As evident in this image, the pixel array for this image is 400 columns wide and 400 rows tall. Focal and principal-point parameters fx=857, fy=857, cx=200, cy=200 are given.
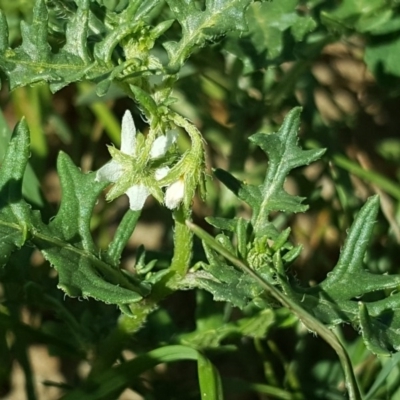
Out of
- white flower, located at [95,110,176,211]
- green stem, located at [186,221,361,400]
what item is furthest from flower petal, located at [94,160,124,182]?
green stem, located at [186,221,361,400]

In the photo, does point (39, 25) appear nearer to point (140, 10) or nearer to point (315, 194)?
point (140, 10)

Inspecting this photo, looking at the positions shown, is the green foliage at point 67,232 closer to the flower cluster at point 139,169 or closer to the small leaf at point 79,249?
the small leaf at point 79,249

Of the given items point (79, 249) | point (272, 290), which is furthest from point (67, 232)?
point (272, 290)

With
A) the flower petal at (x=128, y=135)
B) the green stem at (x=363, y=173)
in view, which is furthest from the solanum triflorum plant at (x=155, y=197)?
the green stem at (x=363, y=173)

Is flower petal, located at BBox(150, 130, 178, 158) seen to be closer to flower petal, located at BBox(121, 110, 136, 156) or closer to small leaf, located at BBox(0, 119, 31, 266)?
flower petal, located at BBox(121, 110, 136, 156)

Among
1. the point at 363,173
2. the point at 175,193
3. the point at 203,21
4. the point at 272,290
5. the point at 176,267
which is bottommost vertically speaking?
the point at 363,173

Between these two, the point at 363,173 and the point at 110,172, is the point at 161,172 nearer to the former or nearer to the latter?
the point at 110,172

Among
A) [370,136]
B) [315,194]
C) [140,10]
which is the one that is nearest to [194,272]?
[140,10]
